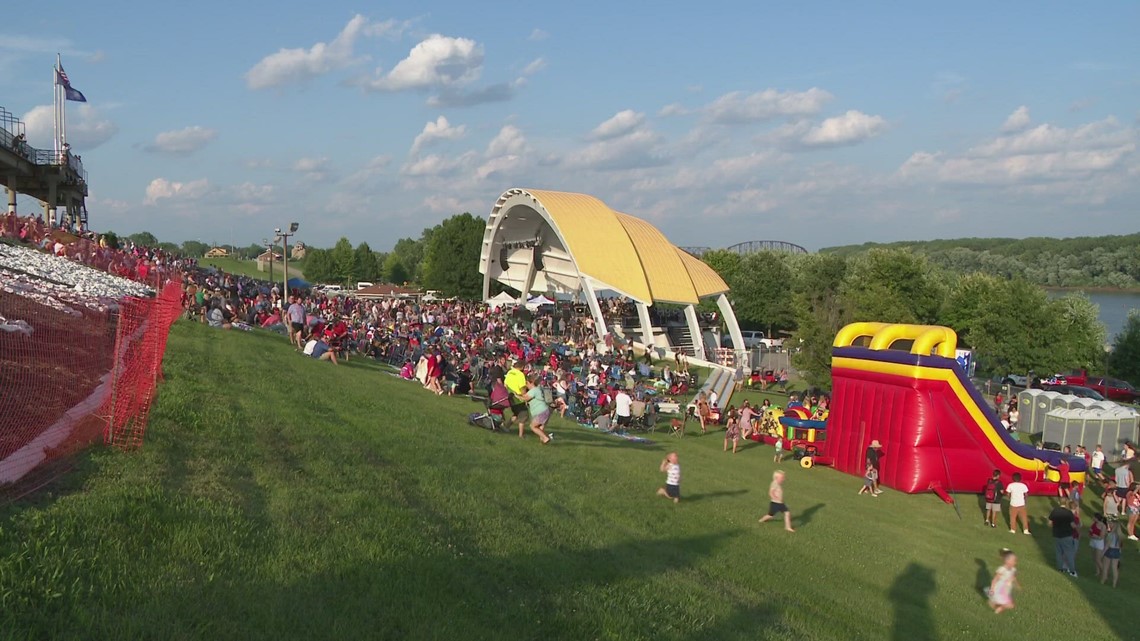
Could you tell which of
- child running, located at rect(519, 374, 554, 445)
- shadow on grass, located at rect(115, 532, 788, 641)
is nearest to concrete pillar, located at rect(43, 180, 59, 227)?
child running, located at rect(519, 374, 554, 445)

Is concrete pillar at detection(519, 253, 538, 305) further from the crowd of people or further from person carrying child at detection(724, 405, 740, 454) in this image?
person carrying child at detection(724, 405, 740, 454)

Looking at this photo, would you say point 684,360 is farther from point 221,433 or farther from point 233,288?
point 221,433

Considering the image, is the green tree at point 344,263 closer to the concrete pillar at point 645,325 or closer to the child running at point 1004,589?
the concrete pillar at point 645,325

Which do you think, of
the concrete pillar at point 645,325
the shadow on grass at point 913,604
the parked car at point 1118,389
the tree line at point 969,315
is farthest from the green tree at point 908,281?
the shadow on grass at point 913,604

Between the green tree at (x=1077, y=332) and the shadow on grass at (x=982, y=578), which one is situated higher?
the green tree at (x=1077, y=332)

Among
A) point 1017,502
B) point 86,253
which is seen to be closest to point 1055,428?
point 1017,502

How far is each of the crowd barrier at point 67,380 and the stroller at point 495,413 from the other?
18.9 feet

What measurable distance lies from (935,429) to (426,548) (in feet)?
49.1

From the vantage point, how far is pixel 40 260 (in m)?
20.9

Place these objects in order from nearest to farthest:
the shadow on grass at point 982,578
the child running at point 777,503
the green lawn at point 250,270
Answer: the shadow on grass at point 982,578 < the child running at point 777,503 < the green lawn at point 250,270

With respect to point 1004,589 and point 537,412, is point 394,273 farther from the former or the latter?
point 1004,589

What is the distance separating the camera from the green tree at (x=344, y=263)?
4528 inches

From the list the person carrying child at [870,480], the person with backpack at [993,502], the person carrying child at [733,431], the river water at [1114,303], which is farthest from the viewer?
the river water at [1114,303]

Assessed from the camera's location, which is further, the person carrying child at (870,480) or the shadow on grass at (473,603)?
the person carrying child at (870,480)
